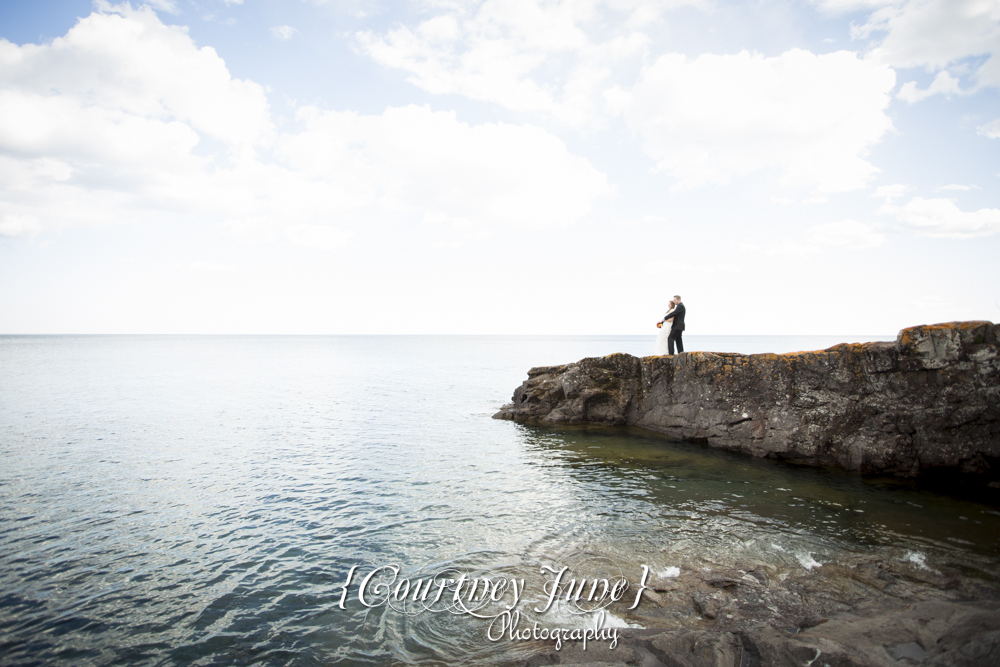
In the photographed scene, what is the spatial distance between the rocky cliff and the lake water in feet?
3.52

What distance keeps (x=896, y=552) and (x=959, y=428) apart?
689cm

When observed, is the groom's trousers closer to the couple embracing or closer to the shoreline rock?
the couple embracing

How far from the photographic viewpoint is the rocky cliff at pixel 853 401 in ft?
39.5

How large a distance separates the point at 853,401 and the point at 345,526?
1427cm

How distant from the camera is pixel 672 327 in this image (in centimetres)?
2077

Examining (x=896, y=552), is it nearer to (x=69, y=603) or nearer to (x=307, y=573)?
(x=307, y=573)

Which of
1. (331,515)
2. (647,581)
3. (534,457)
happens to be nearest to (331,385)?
(534,457)

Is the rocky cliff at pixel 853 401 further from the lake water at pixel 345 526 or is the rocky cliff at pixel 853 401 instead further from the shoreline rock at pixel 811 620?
the shoreline rock at pixel 811 620

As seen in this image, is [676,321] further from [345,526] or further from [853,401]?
[345,526]

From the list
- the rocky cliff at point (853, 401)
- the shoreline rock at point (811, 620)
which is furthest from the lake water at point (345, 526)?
the rocky cliff at point (853, 401)

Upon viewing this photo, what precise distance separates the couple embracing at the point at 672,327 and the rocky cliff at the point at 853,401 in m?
1.97

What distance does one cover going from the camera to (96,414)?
912 inches

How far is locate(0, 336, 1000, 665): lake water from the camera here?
6.09 metres

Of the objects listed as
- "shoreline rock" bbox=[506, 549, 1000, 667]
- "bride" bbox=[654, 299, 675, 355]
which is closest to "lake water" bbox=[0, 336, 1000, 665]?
"shoreline rock" bbox=[506, 549, 1000, 667]
